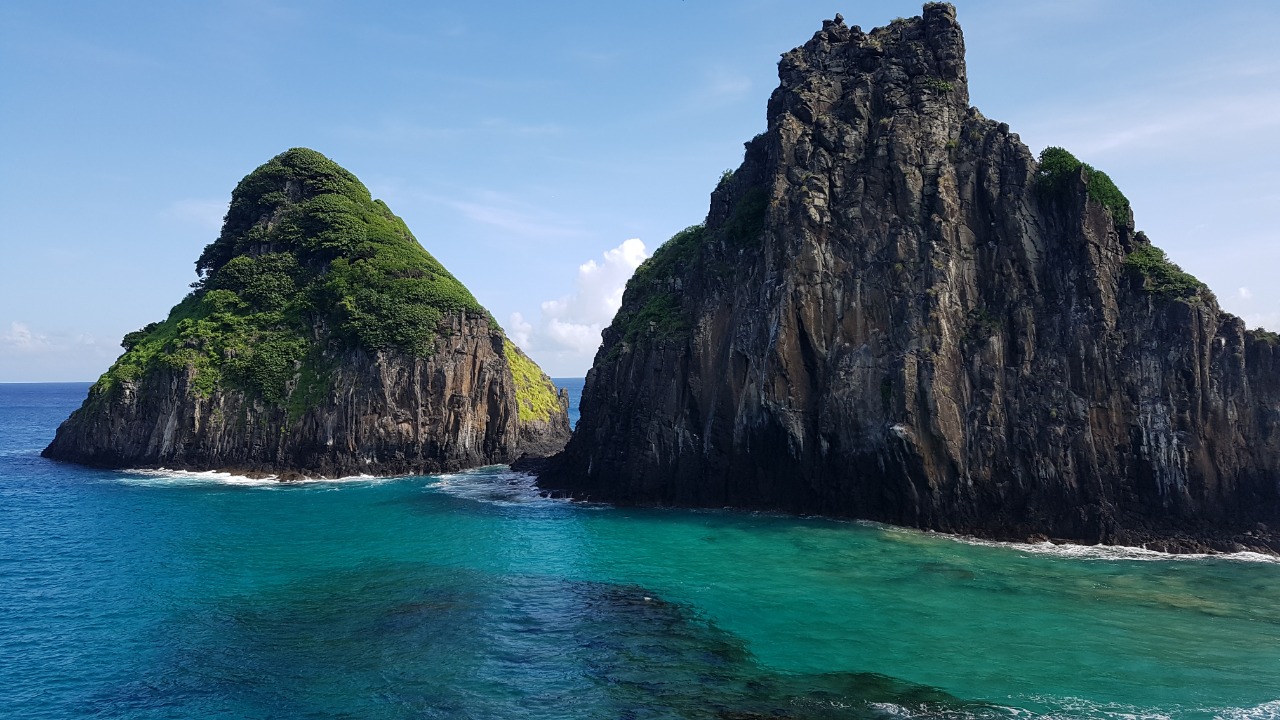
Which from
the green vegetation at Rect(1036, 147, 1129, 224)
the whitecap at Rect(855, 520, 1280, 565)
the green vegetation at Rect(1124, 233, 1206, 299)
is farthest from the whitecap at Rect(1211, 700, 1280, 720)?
the green vegetation at Rect(1036, 147, 1129, 224)

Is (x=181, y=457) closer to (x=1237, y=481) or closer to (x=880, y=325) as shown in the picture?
(x=880, y=325)

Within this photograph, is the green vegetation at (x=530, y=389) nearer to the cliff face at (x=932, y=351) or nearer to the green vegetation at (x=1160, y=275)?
the cliff face at (x=932, y=351)

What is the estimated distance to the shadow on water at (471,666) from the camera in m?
22.8

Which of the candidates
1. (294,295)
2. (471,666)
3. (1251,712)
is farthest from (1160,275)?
(294,295)

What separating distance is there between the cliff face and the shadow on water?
2166 centimetres

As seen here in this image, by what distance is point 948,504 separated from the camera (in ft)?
153

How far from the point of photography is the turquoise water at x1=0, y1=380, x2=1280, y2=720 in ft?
76.8

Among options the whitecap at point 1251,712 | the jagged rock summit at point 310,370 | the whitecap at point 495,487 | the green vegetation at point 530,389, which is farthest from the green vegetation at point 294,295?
the whitecap at point 1251,712

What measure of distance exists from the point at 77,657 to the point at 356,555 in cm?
1512

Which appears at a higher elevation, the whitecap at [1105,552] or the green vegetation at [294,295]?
the green vegetation at [294,295]

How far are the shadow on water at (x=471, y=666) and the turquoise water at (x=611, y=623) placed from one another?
11cm

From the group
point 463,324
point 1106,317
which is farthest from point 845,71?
point 463,324

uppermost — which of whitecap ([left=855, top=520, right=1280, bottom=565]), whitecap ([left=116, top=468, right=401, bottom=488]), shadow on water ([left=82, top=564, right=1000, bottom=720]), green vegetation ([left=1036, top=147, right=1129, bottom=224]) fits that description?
green vegetation ([left=1036, top=147, right=1129, bottom=224])

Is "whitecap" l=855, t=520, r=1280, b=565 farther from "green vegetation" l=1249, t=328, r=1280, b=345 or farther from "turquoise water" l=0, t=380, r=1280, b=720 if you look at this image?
"green vegetation" l=1249, t=328, r=1280, b=345
